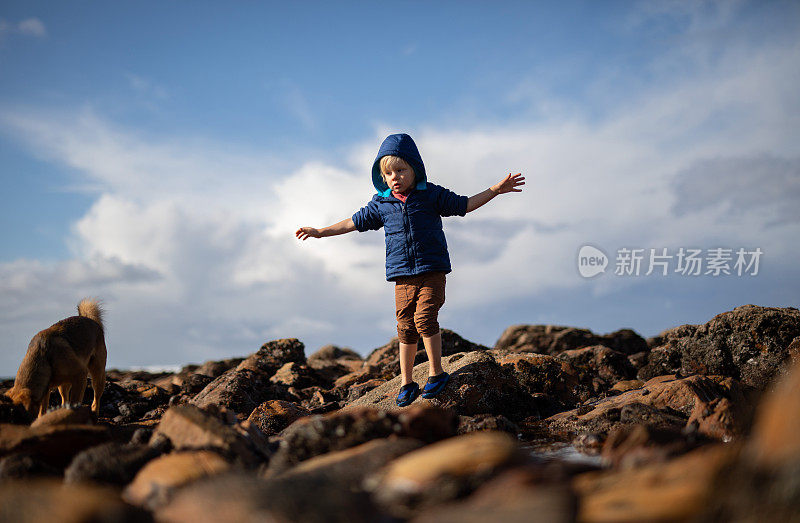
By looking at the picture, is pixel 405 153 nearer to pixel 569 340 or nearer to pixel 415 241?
pixel 415 241

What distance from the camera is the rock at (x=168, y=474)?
3.43m

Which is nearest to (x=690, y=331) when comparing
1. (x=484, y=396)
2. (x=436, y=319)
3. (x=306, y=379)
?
(x=484, y=396)

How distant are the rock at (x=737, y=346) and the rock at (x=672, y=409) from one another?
272 cm

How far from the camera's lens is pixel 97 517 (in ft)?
8.90

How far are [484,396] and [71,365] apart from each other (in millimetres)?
5432

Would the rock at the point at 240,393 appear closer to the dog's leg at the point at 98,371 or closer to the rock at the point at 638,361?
the dog's leg at the point at 98,371

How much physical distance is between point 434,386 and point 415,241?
1803 mm

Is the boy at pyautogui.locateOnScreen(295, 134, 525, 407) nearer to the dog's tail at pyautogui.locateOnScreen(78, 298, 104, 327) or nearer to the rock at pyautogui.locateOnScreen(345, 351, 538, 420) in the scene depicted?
the rock at pyautogui.locateOnScreen(345, 351, 538, 420)

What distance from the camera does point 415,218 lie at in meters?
7.39

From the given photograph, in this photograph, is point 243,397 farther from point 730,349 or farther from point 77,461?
point 730,349

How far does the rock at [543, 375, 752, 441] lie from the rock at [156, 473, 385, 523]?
12.3ft

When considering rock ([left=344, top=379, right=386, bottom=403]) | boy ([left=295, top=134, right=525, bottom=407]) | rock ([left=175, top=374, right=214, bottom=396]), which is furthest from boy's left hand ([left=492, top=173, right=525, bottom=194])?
rock ([left=175, top=374, right=214, bottom=396])

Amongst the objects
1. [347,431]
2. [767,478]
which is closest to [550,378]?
[347,431]

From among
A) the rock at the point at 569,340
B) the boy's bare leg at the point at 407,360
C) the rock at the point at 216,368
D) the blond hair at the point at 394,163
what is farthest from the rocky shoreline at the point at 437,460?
the rock at the point at 569,340
